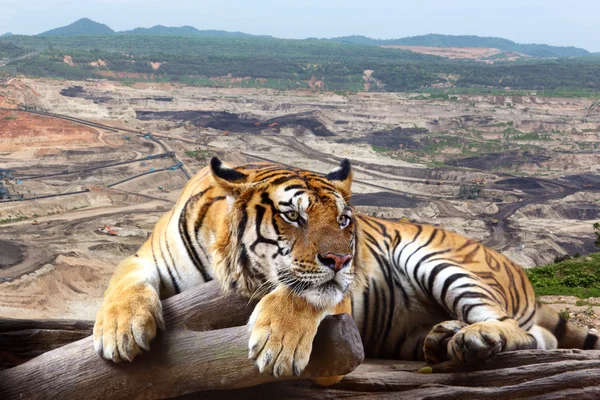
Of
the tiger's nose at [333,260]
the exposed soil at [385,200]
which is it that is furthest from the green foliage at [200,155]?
the tiger's nose at [333,260]

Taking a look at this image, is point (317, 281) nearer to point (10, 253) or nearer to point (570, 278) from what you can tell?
point (570, 278)

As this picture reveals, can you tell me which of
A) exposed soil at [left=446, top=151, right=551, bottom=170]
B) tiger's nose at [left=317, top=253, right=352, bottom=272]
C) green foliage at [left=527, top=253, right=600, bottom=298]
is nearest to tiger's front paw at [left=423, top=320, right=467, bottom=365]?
tiger's nose at [left=317, top=253, right=352, bottom=272]

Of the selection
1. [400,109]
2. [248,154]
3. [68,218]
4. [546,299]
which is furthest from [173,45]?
[546,299]

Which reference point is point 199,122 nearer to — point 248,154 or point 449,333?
point 248,154

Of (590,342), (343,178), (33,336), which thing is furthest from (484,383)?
(33,336)

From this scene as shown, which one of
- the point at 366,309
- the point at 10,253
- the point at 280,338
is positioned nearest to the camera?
the point at 280,338
